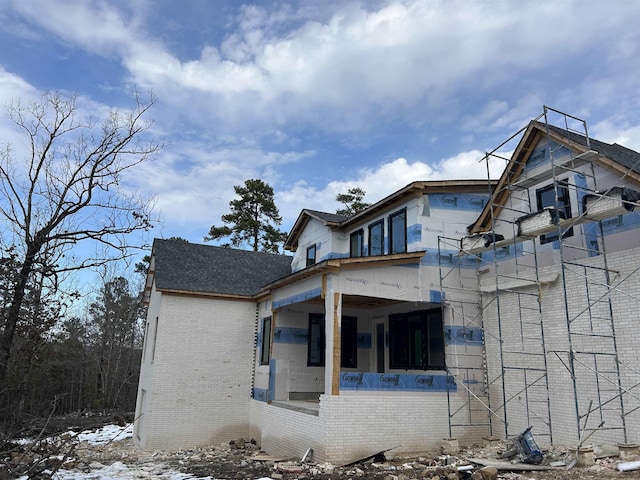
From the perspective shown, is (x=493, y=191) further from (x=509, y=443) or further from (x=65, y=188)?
(x=65, y=188)

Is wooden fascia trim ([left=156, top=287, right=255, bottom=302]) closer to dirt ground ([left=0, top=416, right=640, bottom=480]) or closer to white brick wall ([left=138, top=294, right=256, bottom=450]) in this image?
white brick wall ([left=138, top=294, right=256, bottom=450])

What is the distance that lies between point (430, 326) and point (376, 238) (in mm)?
3326

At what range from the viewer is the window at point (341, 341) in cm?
1653

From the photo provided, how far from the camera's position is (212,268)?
61.6 feet

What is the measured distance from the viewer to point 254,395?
54.9 ft

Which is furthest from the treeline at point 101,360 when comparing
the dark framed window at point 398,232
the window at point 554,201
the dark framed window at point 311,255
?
the window at point 554,201

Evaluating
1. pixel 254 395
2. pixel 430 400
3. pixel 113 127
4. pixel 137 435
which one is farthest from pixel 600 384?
pixel 137 435

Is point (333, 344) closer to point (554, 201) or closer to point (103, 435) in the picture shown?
point (554, 201)

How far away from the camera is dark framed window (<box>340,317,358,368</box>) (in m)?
16.8

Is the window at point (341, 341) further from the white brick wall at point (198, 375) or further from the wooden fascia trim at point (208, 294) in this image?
the wooden fascia trim at point (208, 294)

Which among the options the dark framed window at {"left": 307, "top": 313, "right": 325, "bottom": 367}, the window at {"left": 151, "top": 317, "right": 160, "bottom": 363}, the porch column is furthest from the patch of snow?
Answer: the porch column

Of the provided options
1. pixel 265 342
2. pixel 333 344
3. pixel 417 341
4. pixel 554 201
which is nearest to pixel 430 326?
pixel 417 341

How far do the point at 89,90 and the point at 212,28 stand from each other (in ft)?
11.8

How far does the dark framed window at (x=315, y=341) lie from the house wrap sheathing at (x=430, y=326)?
2.1 inches
